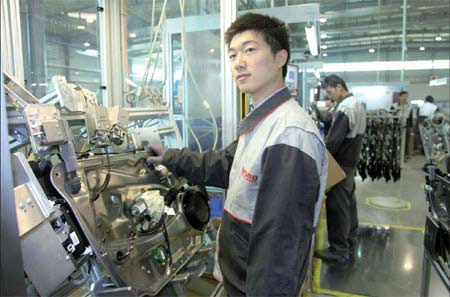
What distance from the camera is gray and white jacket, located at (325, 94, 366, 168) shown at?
10.2 ft

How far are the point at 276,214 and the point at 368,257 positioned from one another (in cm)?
268

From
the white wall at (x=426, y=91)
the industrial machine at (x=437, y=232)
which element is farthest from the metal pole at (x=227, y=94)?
the white wall at (x=426, y=91)

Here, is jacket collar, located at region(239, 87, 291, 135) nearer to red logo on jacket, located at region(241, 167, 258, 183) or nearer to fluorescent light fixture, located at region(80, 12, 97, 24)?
red logo on jacket, located at region(241, 167, 258, 183)

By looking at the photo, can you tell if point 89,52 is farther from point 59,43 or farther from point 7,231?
point 7,231

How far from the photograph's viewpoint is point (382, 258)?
10.5 ft

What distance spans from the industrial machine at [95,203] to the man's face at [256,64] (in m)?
0.57

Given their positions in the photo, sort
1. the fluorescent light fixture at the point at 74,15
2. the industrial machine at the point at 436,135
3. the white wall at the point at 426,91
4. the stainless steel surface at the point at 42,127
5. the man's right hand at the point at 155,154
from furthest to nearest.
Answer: the white wall at the point at 426,91 < the industrial machine at the point at 436,135 < the fluorescent light fixture at the point at 74,15 < the man's right hand at the point at 155,154 < the stainless steel surface at the point at 42,127

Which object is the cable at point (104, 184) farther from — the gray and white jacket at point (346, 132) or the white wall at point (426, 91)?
the white wall at point (426, 91)

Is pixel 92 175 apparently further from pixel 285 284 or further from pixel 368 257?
pixel 368 257

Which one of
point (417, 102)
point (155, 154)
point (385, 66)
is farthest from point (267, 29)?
point (417, 102)

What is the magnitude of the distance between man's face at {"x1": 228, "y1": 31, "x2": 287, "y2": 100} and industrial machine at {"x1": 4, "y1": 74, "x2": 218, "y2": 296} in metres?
0.57

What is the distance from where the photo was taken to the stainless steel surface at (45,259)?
2.94ft

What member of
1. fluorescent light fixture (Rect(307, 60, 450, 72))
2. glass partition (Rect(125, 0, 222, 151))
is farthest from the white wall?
glass partition (Rect(125, 0, 222, 151))

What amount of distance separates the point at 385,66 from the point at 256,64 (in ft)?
35.1
